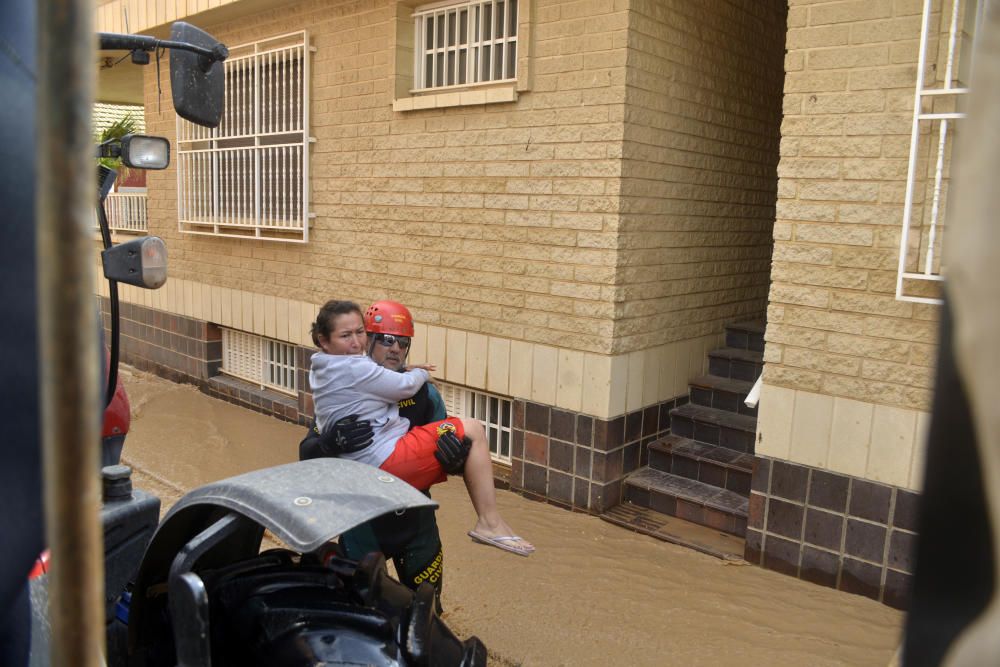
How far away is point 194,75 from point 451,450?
1.89 meters

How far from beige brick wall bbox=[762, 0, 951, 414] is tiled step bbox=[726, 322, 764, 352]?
1.82 m

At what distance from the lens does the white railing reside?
1080cm

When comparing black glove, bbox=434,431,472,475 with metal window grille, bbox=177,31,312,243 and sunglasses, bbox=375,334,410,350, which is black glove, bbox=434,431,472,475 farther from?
metal window grille, bbox=177,31,312,243

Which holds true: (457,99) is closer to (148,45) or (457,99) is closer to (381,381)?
(381,381)

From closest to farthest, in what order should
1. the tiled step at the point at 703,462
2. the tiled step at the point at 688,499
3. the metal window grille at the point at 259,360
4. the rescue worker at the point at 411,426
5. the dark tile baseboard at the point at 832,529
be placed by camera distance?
the rescue worker at the point at 411,426 < the dark tile baseboard at the point at 832,529 < the tiled step at the point at 688,499 < the tiled step at the point at 703,462 < the metal window grille at the point at 259,360

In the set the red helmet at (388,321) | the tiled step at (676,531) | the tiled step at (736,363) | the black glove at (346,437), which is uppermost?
the red helmet at (388,321)

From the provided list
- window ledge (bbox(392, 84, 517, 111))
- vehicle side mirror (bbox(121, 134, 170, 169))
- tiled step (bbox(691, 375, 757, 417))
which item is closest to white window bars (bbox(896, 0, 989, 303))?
tiled step (bbox(691, 375, 757, 417))

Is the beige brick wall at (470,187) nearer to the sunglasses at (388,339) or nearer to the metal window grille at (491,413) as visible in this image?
the metal window grille at (491,413)

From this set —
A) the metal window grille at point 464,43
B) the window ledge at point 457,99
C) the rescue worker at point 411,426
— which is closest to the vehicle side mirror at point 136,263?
the rescue worker at point 411,426

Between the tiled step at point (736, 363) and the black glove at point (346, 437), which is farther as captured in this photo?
the tiled step at point (736, 363)

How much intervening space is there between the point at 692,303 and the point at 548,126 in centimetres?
187

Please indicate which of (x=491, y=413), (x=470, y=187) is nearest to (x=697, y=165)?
(x=470, y=187)

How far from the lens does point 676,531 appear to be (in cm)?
555

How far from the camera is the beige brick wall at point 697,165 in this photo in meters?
5.62
